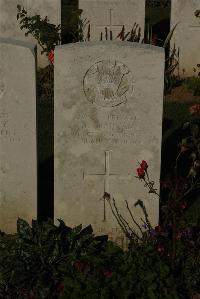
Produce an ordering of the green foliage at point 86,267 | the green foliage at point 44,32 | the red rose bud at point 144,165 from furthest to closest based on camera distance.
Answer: the green foliage at point 44,32
the red rose bud at point 144,165
the green foliage at point 86,267

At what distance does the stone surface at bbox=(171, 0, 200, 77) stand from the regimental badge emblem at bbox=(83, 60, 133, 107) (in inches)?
233

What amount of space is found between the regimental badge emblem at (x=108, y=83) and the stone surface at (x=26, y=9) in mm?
6096

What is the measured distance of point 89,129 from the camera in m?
5.50

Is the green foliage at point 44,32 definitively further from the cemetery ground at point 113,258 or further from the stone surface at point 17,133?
the cemetery ground at point 113,258

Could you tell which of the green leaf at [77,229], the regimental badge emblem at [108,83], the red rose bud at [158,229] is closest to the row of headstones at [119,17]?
the regimental badge emblem at [108,83]

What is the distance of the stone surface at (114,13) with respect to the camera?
35.8 ft

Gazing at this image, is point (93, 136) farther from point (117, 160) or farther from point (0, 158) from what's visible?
point (0, 158)

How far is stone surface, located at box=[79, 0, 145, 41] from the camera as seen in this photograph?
10.9 meters

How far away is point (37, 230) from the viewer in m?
5.34

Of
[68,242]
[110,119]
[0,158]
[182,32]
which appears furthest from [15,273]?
[182,32]

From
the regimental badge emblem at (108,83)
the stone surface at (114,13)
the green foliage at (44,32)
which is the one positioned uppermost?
the stone surface at (114,13)

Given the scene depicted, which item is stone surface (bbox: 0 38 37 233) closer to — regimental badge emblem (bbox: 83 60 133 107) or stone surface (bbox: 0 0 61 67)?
regimental badge emblem (bbox: 83 60 133 107)

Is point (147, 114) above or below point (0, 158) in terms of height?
above

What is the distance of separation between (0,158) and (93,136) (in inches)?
32.9
